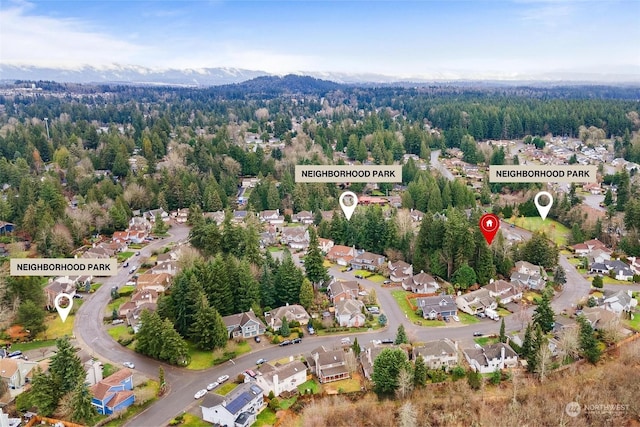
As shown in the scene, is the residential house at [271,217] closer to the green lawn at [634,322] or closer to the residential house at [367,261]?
the residential house at [367,261]

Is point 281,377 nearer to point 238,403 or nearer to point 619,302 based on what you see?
point 238,403

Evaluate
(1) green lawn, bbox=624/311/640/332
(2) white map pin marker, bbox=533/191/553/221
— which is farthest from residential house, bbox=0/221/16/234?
(1) green lawn, bbox=624/311/640/332

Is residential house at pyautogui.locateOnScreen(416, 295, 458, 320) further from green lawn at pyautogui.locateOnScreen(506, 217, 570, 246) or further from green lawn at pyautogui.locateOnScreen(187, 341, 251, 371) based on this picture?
green lawn at pyautogui.locateOnScreen(506, 217, 570, 246)

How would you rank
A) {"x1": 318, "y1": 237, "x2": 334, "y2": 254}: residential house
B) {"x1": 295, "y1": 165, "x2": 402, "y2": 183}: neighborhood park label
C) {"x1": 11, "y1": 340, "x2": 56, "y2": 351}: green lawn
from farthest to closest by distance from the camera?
{"x1": 318, "y1": 237, "x2": 334, "y2": 254}: residential house, {"x1": 295, "y1": 165, "x2": 402, "y2": 183}: neighborhood park label, {"x1": 11, "y1": 340, "x2": 56, "y2": 351}: green lawn

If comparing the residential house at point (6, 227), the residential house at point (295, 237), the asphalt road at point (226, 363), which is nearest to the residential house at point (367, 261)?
the asphalt road at point (226, 363)

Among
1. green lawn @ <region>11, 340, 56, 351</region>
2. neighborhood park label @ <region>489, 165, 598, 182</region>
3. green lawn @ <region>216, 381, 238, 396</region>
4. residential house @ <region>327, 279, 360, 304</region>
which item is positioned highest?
neighborhood park label @ <region>489, 165, 598, 182</region>

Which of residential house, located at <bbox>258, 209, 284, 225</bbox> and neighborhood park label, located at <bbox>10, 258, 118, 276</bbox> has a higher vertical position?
neighborhood park label, located at <bbox>10, 258, 118, 276</bbox>

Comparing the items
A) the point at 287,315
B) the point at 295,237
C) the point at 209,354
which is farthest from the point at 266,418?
the point at 295,237

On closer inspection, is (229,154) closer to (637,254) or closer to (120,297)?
(120,297)
